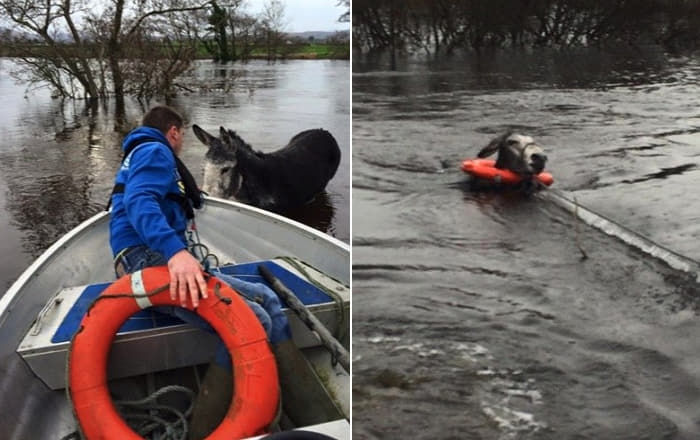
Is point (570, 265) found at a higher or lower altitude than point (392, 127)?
lower

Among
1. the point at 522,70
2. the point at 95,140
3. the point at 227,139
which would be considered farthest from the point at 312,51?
the point at 95,140

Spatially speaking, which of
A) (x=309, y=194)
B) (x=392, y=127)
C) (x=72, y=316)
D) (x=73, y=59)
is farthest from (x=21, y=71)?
(x=392, y=127)

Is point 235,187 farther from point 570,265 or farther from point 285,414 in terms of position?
point 570,265

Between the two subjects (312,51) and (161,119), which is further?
(161,119)

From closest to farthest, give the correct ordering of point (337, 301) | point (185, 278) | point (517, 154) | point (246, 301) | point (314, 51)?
point (517, 154), point (314, 51), point (185, 278), point (246, 301), point (337, 301)

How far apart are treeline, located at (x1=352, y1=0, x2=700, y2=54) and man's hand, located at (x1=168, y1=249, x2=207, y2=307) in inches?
32.6

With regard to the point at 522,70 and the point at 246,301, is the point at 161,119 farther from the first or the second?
the point at 522,70

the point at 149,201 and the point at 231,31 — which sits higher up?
the point at 231,31

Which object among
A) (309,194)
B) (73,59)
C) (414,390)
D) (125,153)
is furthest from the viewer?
(73,59)

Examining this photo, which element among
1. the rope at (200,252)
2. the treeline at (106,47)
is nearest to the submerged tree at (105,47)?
the treeline at (106,47)

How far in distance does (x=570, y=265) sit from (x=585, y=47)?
27 cm

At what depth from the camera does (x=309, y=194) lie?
5.11m

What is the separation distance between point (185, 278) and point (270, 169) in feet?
10.4

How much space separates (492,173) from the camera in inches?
32.7
